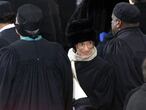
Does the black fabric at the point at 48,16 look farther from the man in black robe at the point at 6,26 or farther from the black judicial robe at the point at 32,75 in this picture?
the black judicial robe at the point at 32,75

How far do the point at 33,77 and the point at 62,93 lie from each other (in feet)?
1.26

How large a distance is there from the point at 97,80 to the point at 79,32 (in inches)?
23.0

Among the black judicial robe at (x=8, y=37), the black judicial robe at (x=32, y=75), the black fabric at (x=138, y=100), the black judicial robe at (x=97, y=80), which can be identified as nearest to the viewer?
the black fabric at (x=138, y=100)

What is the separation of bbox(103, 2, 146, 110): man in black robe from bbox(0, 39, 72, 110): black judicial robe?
953mm

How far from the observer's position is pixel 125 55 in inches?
245

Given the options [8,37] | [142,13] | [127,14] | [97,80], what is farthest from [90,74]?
[142,13]

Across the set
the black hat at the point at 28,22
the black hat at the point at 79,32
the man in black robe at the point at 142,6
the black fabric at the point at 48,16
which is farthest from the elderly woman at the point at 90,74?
the man in black robe at the point at 142,6

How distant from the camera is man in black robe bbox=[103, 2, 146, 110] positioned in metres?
6.23

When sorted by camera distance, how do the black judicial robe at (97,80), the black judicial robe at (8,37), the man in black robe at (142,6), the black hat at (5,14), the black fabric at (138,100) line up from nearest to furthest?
the black fabric at (138,100) < the black judicial robe at (8,37) < the black hat at (5,14) < the black judicial robe at (97,80) < the man in black robe at (142,6)

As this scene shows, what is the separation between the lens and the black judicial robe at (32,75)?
5215 millimetres

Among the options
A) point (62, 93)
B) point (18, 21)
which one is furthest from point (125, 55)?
point (18, 21)

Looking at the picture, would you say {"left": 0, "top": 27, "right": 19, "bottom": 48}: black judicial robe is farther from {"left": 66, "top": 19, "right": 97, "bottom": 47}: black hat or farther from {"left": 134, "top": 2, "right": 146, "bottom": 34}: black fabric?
{"left": 134, "top": 2, "right": 146, "bottom": 34}: black fabric

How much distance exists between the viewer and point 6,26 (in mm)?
6031

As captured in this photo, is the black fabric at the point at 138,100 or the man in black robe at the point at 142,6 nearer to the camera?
the black fabric at the point at 138,100
